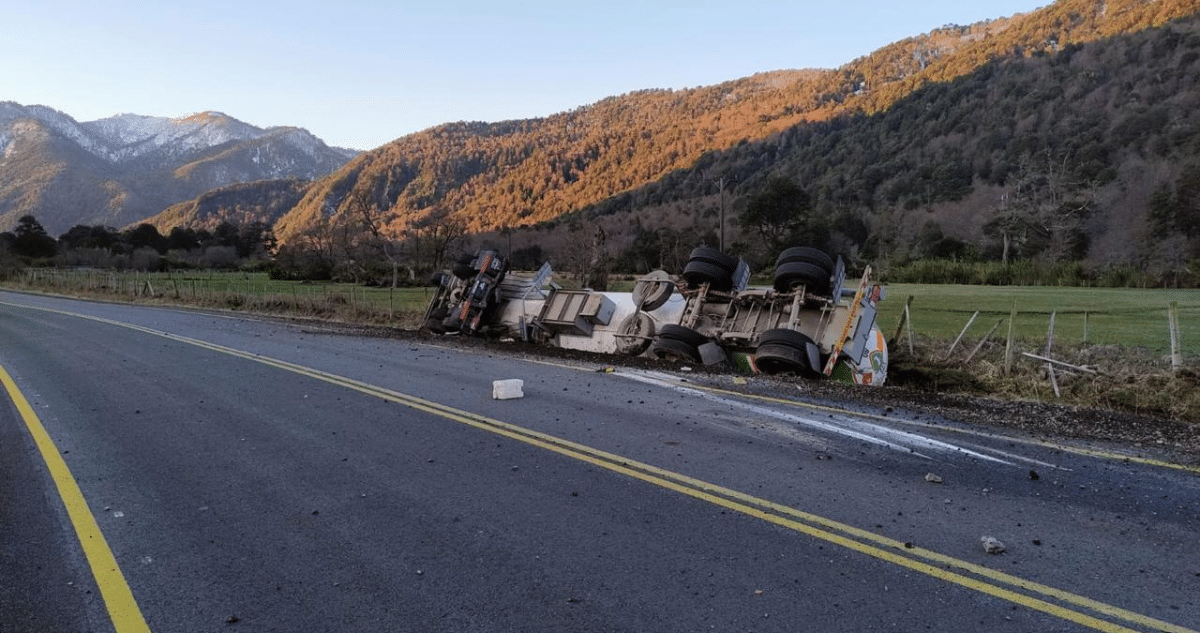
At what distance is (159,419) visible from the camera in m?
8.10

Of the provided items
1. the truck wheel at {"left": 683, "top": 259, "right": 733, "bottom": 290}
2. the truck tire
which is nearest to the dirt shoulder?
the truck wheel at {"left": 683, "top": 259, "right": 733, "bottom": 290}

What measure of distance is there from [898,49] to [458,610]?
200 metres

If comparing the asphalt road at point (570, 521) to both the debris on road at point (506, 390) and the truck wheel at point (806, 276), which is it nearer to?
the debris on road at point (506, 390)

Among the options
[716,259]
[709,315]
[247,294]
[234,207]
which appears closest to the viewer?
[709,315]

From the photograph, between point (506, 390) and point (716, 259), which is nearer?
point (506, 390)

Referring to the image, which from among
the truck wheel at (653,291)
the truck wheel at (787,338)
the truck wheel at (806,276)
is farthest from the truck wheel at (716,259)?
the truck wheel at (787,338)

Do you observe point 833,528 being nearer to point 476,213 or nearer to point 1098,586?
point 1098,586

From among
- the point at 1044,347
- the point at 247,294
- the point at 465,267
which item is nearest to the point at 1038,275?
the point at 1044,347

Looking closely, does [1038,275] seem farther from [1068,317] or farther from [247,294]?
[247,294]

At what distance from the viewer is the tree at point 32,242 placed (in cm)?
10150

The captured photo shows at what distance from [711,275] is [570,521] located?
1049 centimetres

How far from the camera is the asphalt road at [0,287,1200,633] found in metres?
3.58

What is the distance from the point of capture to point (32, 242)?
10312cm

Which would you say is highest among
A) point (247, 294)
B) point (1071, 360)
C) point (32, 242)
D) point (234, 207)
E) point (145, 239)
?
point (234, 207)
